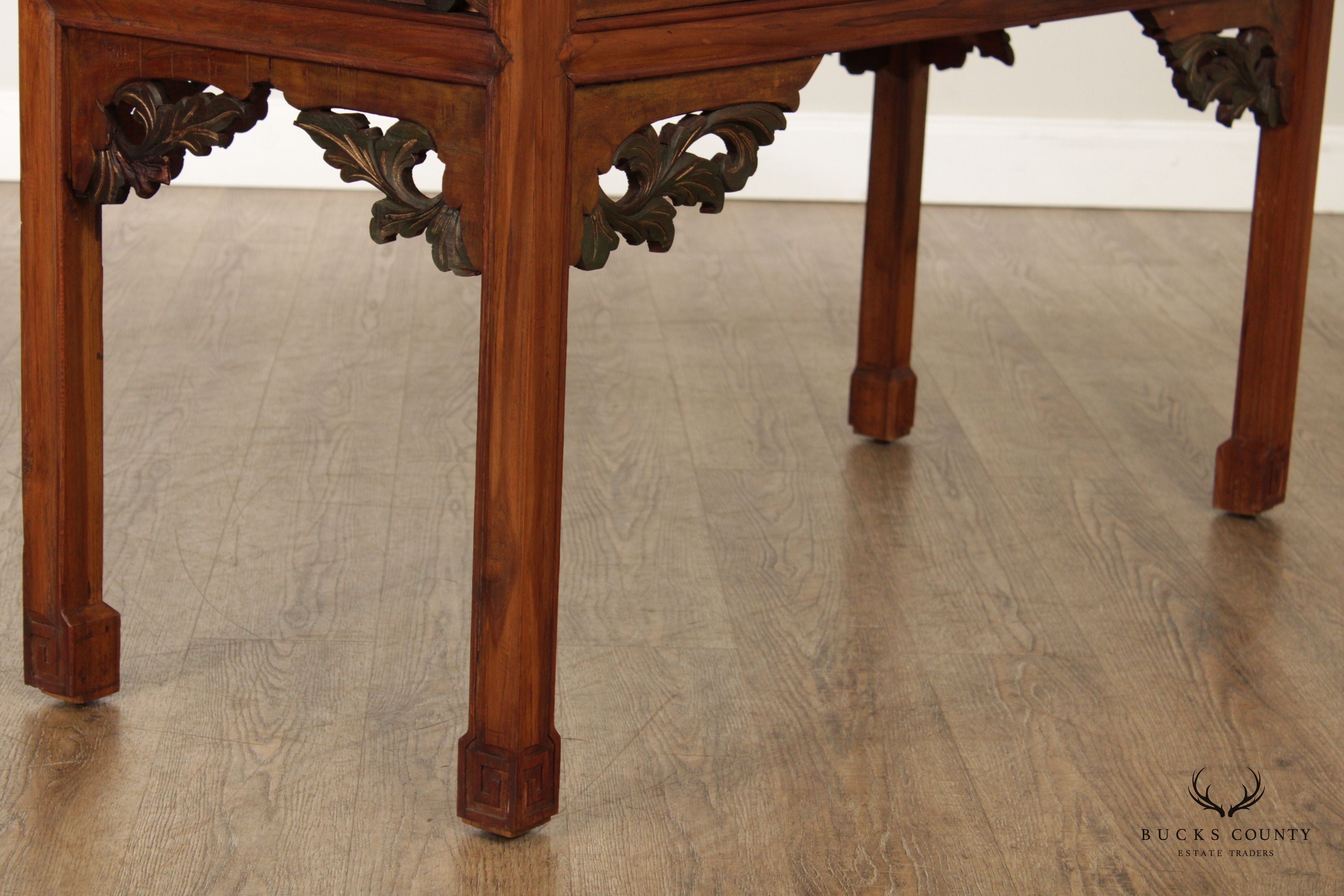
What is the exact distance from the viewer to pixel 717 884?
127 cm

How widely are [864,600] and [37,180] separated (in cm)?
97

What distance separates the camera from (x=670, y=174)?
1285mm

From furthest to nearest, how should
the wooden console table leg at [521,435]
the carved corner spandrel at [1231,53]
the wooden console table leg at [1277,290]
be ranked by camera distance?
the wooden console table leg at [1277,290] → the carved corner spandrel at [1231,53] → the wooden console table leg at [521,435]

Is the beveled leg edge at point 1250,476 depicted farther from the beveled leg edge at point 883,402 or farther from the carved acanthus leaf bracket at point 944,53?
the carved acanthus leaf bracket at point 944,53

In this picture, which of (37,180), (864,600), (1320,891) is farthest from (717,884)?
(37,180)

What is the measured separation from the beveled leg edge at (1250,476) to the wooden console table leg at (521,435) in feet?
3.76

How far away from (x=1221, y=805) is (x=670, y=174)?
0.73 meters

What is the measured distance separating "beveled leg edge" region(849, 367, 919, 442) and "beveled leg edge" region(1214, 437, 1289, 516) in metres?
0.45

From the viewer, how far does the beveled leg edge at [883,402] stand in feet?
7.64

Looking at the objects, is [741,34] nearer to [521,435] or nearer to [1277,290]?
[521,435]

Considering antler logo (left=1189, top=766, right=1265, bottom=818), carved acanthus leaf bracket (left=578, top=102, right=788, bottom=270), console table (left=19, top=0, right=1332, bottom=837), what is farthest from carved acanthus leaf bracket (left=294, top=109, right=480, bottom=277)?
antler logo (left=1189, top=766, right=1265, bottom=818)

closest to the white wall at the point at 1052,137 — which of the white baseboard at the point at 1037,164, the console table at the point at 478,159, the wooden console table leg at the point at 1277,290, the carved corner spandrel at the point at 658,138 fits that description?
the white baseboard at the point at 1037,164

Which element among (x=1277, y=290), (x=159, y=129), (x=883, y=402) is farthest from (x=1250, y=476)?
(x=159, y=129)

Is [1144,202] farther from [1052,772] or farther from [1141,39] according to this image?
[1052,772]
